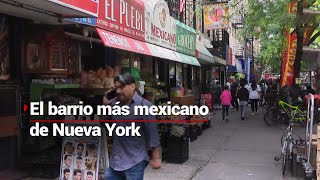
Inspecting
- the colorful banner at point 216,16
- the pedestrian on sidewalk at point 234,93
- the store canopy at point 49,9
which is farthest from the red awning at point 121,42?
the pedestrian on sidewalk at point 234,93

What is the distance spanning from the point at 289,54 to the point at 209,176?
11.8 meters

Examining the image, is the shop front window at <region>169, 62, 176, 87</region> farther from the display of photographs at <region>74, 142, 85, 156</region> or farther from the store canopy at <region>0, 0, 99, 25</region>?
the display of photographs at <region>74, 142, 85, 156</region>

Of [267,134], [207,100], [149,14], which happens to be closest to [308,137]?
[149,14]

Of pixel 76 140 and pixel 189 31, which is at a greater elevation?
pixel 189 31

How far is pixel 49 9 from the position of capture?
633 centimetres

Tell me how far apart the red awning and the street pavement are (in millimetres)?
2399

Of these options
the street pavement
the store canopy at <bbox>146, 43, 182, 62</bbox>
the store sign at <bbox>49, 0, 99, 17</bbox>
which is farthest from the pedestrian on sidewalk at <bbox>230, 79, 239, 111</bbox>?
the store sign at <bbox>49, 0, 99, 17</bbox>

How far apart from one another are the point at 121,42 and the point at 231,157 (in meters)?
4.31

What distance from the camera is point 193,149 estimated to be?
441 inches

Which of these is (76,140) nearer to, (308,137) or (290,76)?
(308,137)

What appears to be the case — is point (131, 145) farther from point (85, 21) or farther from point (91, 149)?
point (85, 21)

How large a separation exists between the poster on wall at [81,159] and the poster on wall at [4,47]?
188cm

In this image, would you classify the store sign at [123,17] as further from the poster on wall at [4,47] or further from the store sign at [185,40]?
the store sign at [185,40]

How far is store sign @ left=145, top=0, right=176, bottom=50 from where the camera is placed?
32.0 feet
